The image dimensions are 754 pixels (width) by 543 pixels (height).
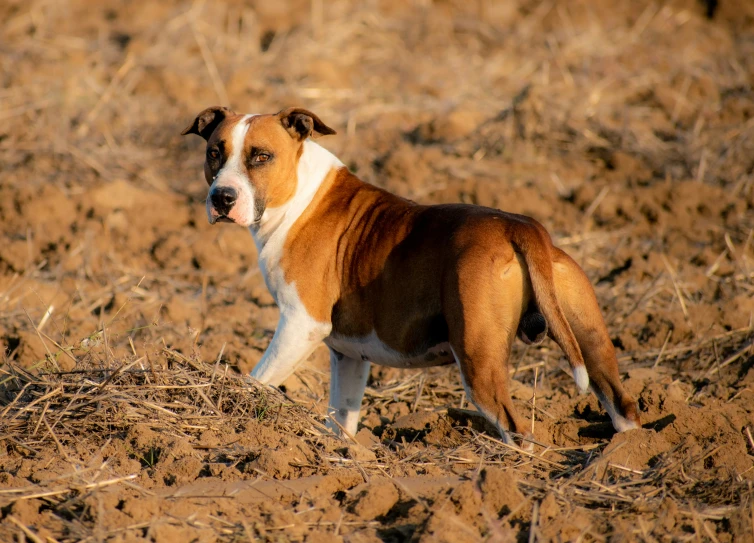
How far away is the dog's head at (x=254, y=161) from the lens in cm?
607

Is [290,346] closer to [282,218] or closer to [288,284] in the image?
[288,284]

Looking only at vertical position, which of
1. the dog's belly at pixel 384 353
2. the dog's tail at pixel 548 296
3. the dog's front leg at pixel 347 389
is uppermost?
the dog's tail at pixel 548 296

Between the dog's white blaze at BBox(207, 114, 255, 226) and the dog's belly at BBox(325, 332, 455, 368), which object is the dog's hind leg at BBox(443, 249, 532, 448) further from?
the dog's white blaze at BBox(207, 114, 255, 226)

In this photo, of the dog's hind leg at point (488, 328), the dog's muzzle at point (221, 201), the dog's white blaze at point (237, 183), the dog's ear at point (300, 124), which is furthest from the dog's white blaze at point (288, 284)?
the dog's hind leg at point (488, 328)

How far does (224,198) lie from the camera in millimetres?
6020

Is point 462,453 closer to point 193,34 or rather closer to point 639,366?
point 639,366

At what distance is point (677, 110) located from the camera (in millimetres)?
12625

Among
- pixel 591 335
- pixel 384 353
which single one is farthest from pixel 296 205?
pixel 591 335

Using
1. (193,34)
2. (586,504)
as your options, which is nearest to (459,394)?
(586,504)

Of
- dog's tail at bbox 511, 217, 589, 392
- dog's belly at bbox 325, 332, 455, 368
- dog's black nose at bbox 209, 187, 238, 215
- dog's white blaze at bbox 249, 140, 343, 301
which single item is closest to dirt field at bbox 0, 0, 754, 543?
dog's belly at bbox 325, 332, 455, 368

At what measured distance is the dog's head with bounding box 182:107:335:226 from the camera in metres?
6.07

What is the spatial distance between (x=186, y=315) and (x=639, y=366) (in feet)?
13.1

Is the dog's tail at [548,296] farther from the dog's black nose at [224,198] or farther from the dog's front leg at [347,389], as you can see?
the dog's black nose at [224,198]

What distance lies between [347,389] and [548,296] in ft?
6.15
